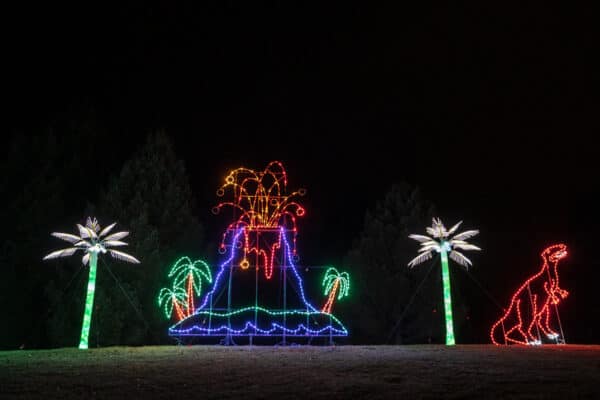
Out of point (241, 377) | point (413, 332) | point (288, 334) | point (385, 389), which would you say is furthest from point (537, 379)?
point (413, 332)

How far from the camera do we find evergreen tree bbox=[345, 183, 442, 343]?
86.2ft

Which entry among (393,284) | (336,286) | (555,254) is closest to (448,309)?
(336,286)

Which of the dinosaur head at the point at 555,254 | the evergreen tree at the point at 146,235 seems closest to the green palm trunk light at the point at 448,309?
the dinosaur head at the point at 555,254

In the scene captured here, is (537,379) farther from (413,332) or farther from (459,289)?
(459,289)

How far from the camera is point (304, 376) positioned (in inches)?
383

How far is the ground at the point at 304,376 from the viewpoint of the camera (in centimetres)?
834

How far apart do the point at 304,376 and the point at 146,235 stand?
1614cm

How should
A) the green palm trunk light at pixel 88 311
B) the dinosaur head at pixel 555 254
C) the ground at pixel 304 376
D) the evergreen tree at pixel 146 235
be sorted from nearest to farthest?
the ground at pixel 304 376 → the green palm trunk light at pixel 88 311 → the dinosaur head at pixel 555 254 → the evergreen tree at pixel 146 235

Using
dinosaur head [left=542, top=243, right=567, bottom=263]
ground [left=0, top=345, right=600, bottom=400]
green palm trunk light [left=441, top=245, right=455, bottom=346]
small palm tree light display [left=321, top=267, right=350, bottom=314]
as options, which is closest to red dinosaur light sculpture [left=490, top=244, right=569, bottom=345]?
dinosaur head [left=542, top=243, right=567, bottom=263]

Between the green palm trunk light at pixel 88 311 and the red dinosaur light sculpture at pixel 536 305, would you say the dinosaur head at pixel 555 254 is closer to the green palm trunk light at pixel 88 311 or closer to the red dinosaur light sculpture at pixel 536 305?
the red dinosaur light sculpture at pixel 536 305

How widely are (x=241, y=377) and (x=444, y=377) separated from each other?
11.1 ft

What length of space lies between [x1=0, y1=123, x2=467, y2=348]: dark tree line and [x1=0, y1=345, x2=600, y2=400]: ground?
10.9 meters

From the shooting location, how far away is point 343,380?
9.35 metres

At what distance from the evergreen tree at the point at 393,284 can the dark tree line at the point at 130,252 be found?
0.05 m
